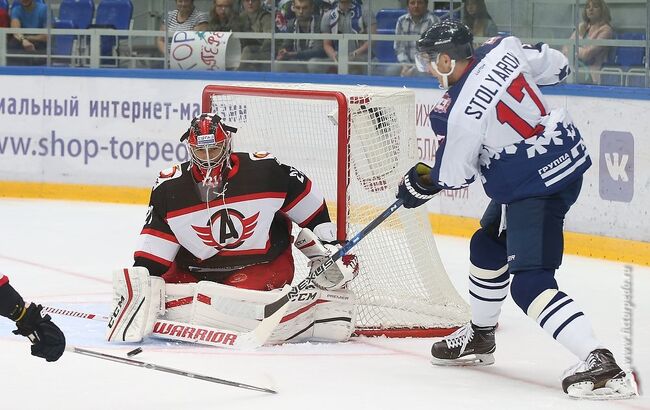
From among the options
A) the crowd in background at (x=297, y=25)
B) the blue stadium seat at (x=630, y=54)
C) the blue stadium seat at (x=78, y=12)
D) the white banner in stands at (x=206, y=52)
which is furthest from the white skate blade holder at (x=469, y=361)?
the blue stadium seat at (x=78, y=12)

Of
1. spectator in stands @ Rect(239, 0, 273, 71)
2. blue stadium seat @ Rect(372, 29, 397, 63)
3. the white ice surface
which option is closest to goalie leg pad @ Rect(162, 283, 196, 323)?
the white ice surface

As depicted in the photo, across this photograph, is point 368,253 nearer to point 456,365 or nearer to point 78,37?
point 456,365

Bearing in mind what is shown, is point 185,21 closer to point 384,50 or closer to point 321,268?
point 384,50

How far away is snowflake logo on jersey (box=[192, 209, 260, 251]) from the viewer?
443 centimetres

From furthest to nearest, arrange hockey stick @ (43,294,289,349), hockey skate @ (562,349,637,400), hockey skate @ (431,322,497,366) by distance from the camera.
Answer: hockey stick @ (43,294,289,349) → hockey skate @ (431,322,497,366) → hockey skate @ (562,349,637,400)

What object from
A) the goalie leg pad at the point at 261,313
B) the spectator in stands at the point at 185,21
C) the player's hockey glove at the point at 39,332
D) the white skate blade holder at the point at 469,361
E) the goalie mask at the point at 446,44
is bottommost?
the white skate blade holder at the point at 469,361

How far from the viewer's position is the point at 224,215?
4.43m

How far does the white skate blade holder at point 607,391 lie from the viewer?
3.60 m

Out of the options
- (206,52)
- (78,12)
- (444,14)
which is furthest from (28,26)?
(444,14)

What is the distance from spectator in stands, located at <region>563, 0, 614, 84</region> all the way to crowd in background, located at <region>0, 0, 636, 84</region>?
0.56 metres

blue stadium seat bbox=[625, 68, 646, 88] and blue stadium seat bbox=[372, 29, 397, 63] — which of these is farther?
blue stadium seat bbox=[372, 29, 397, 63]

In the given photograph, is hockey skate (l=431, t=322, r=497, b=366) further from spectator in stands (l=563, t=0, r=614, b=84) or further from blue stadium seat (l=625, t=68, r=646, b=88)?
spectator in stands (l=563, t=0, r=614, b=84)

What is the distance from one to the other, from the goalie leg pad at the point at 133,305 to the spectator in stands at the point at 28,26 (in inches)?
190

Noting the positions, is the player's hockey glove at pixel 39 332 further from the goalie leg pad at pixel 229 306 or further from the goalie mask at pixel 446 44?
the goalie mask at pixel 446 44
